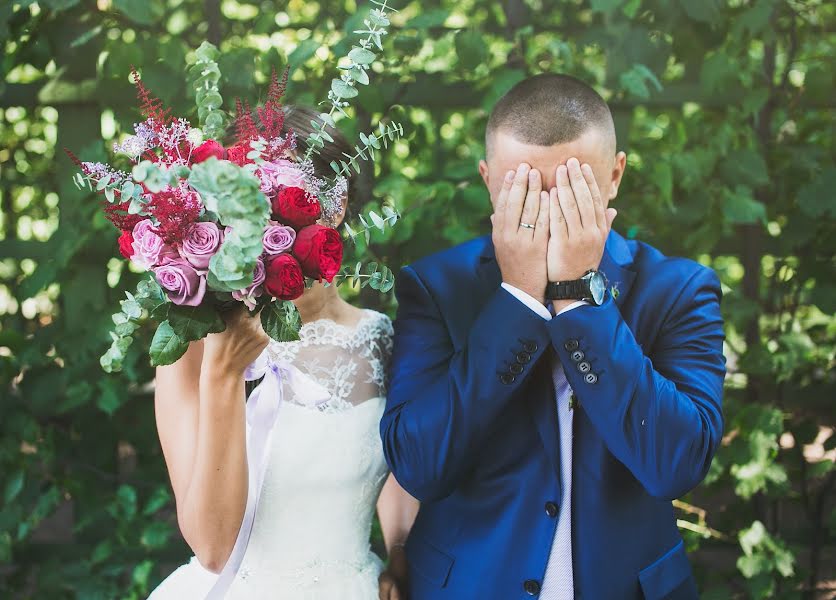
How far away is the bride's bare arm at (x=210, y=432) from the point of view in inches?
60.7

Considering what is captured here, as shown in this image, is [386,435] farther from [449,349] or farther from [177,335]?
[177,335]

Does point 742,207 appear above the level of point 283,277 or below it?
below

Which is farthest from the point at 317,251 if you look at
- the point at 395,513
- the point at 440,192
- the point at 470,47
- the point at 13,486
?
the point at 13,486

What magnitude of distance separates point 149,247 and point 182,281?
86 mm

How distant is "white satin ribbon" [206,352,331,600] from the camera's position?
1820mm

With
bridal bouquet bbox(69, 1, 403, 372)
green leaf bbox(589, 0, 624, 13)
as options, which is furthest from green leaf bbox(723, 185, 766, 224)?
bridal bouquet bbox(69, 1, 403, 372)

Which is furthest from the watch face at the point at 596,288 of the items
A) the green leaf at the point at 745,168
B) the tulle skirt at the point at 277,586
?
the green leaf at the point at 745,168

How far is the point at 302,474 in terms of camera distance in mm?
1903

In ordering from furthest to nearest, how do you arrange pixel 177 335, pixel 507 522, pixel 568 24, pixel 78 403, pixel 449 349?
pixel 568 24
pixel 78 403
pixel 449 349
pixel 507 522
pixel 177 335

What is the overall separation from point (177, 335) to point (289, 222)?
0.27 m

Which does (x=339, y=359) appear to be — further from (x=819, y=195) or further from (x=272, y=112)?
(x=819, y=195)

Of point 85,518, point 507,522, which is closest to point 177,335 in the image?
point 507,522

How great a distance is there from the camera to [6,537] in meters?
2.75

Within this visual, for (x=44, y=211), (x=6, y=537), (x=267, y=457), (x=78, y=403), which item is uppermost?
(x=267, y=457)
